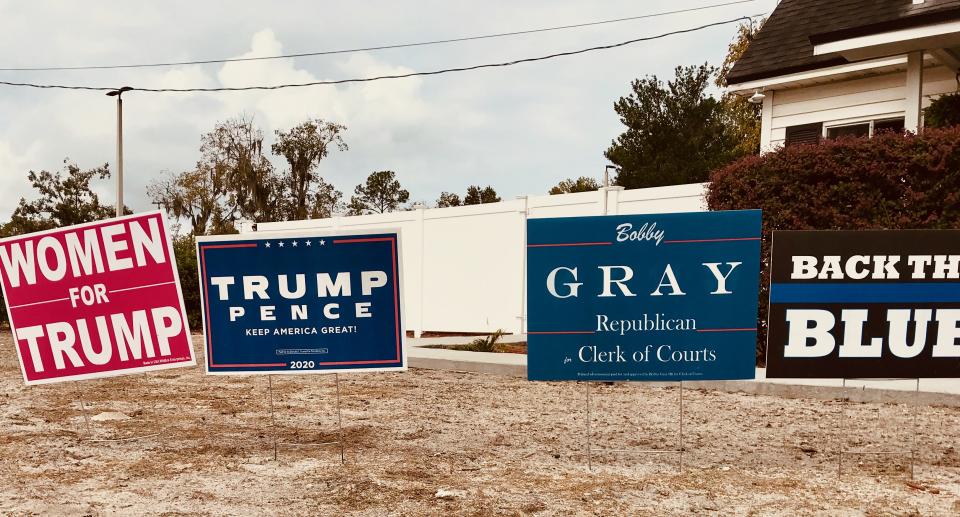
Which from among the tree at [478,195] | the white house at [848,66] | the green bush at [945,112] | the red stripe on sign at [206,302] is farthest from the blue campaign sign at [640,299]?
the tree at [478,195]

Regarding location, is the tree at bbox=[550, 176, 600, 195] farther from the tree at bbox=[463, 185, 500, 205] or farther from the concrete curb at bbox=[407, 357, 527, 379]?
the concrete curb at bbox=[407, 357, 527, 379]

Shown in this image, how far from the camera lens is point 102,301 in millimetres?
6414

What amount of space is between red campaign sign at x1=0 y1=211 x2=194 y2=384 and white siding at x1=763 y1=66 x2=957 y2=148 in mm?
9731

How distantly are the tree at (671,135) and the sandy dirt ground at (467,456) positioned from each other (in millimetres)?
32895

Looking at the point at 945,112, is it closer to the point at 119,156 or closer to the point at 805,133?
the point at 805,133

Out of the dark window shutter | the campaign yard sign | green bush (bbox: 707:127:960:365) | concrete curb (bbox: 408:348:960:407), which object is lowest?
concrete curb (bbox: 408:348:960:407)

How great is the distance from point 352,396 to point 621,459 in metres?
4.06

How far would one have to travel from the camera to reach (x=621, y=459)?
580cm

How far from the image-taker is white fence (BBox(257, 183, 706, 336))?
15.5m

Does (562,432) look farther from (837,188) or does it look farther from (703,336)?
(837,188)

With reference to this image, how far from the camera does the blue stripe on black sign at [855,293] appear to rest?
5.43 metres

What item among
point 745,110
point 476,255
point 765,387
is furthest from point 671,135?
point 765,387

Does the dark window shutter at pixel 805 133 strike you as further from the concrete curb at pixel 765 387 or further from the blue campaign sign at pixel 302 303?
the blue campaign sign at pixel 302 303

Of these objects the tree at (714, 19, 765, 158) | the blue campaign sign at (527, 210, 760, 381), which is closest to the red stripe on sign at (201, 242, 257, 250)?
the blue campaign sign at (527, 210, 760, 381)
